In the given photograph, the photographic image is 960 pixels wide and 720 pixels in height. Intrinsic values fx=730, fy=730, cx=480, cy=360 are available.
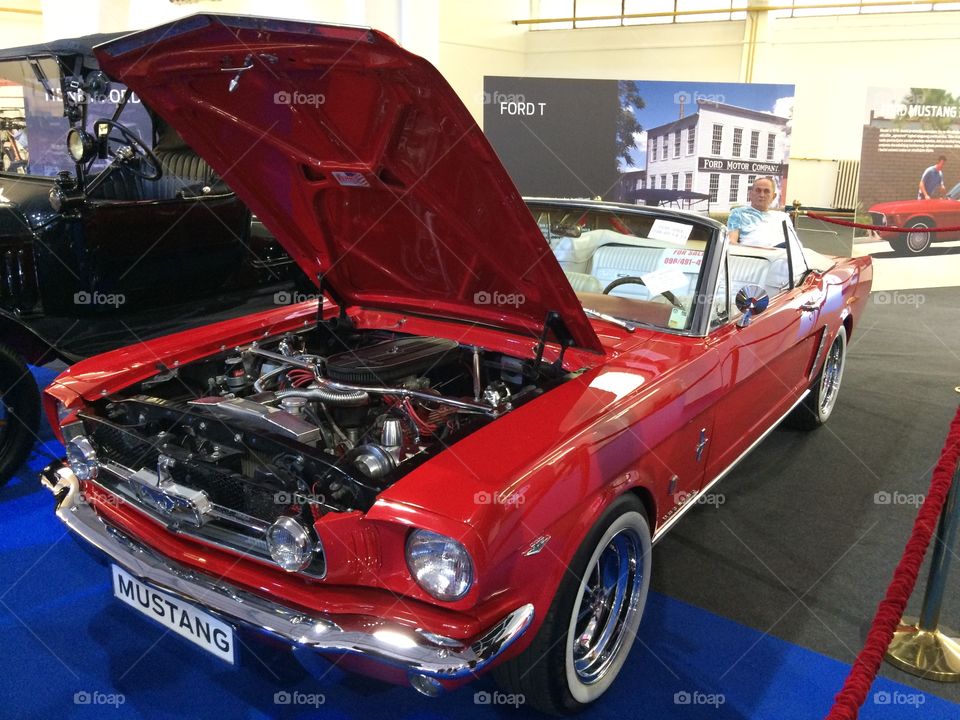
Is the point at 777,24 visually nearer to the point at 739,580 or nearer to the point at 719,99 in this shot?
the point at 719,99

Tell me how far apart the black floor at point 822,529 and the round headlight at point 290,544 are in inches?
59.5

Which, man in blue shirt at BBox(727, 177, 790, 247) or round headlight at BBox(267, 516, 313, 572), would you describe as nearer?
round headlight at BBox(267, 516, 313, 572)

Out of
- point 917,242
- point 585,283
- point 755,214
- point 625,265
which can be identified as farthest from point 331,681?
point 917,242

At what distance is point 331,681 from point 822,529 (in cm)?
217

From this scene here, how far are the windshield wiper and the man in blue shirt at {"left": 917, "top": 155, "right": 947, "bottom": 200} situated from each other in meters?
7.71

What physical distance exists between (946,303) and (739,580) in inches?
269

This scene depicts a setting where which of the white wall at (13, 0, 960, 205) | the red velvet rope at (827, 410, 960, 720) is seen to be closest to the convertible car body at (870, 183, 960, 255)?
the white wall at (13, 0, 960, 205)

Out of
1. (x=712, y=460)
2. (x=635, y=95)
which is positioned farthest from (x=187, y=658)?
(x=635, y=95)

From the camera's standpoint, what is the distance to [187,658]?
2344 mm

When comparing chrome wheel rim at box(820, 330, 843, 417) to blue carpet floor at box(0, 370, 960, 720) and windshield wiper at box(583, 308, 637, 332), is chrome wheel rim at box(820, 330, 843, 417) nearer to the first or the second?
windshield wiper at box(583, 308, 637, 332)

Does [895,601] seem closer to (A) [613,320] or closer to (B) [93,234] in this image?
(A) [613,320]

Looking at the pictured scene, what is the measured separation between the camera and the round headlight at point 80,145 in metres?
3.68

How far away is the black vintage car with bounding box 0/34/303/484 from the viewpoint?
367cm

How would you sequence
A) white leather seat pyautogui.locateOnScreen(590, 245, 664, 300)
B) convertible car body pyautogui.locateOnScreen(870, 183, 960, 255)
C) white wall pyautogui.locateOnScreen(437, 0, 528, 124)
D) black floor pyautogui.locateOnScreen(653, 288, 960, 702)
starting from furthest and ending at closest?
white wall pyautogui.locateOnScreen(437, 0, 528, 124)
convertible car body pyautogui.locateOnScreen(870, 183, 960, 255)
white leather seat pyautogui.locateOnScreen(590, 245, 664, 300)
black floor pyautogui.locateOnScreen(653, 288, 960, 702)
